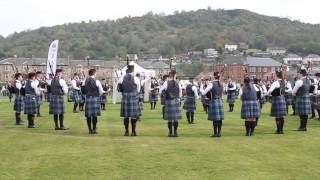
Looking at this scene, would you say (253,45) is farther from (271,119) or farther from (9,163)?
(9,163)

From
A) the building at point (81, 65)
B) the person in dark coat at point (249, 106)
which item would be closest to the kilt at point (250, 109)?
the person in dark coat at point (249, 106)

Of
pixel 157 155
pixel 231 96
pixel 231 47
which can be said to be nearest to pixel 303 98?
pixel 157 155

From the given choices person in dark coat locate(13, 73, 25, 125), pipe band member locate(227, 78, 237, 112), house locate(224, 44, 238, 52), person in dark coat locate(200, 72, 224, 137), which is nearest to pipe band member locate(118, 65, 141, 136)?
person in dark coat locate(200, 72, 224, 137)

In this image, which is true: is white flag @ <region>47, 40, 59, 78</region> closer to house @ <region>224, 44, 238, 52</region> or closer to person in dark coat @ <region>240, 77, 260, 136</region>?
person in dark coat @ <region>240, 77, 260, 136</region>

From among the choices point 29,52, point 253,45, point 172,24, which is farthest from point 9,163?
point 172,24

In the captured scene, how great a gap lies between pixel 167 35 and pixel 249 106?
141468mm

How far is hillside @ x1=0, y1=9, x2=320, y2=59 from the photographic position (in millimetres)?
136875

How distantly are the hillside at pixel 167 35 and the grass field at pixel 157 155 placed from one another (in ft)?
380

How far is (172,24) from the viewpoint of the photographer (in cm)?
16862

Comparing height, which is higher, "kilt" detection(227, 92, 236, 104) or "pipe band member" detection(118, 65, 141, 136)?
"pipe band member" detection(118, 65, 141, 136)

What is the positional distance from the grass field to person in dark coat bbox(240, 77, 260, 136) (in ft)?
1.30

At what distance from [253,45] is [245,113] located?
138631mm

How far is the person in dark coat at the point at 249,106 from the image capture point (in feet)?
50.3

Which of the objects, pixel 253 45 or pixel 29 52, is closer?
pixel 29 52
